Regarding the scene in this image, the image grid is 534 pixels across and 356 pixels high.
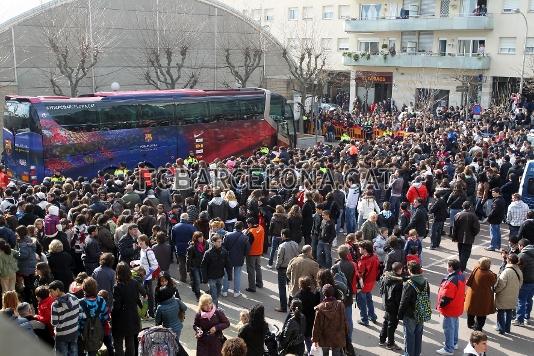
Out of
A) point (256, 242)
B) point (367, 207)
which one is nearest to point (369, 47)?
point (367, 207)

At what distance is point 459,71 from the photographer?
40.6m

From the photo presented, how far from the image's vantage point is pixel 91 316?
22.8ft

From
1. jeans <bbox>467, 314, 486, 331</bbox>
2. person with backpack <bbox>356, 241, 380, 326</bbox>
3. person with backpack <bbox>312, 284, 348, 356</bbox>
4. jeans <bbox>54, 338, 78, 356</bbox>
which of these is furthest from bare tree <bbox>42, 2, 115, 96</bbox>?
person with backpack <bbox>312, 284, 348, 356</bbox>

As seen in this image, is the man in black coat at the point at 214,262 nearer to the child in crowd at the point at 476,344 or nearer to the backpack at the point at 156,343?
the backpack at the point at 156,343

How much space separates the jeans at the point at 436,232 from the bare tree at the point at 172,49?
22.7 meters

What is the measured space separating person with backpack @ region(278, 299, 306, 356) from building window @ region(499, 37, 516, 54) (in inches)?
1440

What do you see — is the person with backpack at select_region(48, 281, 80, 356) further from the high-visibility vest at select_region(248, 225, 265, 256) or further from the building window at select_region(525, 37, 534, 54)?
the building window at select_region(525, 37, 534, 54)

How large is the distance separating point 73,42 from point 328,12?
26.5 metres

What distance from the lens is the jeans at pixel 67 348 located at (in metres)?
6.72

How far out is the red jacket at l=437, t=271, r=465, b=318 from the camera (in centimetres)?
797

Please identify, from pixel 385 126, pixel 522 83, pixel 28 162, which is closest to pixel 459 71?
pixel 522 83

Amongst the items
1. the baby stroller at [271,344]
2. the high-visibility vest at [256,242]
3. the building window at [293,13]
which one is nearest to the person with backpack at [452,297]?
the baby stroller at [271,344]

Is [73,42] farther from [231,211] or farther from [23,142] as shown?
[231,211]

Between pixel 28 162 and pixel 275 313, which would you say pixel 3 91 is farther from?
pixel 275 313
